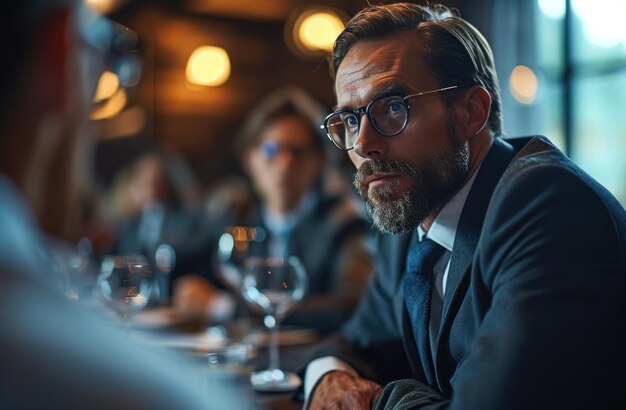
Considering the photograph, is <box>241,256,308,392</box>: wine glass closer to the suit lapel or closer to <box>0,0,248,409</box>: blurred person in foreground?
the suit lapel

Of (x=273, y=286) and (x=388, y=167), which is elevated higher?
(x=388, y=167)

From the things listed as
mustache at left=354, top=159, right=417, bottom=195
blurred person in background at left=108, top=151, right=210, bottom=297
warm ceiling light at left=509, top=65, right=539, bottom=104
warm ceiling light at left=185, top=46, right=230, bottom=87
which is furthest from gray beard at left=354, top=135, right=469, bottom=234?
warm ceiling light at left=185, top=46, right=230, bottom=87

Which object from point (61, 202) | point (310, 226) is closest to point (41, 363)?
point (61, 202)

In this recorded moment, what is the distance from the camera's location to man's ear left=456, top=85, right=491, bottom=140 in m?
0.92

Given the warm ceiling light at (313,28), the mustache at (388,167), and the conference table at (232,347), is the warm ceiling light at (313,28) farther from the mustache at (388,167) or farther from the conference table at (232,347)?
the mustache at (388,167)

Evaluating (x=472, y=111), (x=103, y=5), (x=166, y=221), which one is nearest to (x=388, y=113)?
(x=472, y=111)

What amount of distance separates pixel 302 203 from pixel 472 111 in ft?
6.24

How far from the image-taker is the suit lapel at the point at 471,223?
2.85 feet

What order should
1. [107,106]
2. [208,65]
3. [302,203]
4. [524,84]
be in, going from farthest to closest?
[208,65]
[524,84]
[302,203]
[107,106]

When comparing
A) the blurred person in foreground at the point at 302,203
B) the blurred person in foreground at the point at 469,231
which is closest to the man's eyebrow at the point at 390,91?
the blurred person in foreground at the point at 469,231

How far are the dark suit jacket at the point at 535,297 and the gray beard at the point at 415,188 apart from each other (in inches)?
1.7

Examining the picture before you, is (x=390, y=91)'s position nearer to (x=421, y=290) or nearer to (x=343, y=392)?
(x=421, y=290)

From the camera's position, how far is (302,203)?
281cm

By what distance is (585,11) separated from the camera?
3.80 metres
